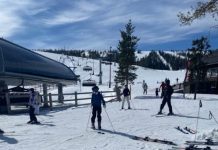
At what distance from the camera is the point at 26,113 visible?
25.8 metres

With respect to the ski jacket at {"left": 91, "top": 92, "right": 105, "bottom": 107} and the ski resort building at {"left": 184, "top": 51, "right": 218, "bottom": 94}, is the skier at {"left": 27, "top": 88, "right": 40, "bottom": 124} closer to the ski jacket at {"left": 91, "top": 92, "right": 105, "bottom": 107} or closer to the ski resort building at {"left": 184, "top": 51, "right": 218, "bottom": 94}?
the ski jacket at {"left": 91, "top": 92, "right": 105, "bottom": 107}

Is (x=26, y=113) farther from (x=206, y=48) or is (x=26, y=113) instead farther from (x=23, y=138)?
(x=206, y=48)

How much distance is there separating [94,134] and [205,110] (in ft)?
39.8

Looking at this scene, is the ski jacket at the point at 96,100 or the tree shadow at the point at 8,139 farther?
the ski jacket at the point at 96,100

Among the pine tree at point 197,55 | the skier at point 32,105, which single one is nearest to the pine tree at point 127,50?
the pine tree at point 197,55

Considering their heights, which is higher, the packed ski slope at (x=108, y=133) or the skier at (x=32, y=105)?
the skier at (x=32, y=105)

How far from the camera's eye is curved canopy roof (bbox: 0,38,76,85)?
31922mm

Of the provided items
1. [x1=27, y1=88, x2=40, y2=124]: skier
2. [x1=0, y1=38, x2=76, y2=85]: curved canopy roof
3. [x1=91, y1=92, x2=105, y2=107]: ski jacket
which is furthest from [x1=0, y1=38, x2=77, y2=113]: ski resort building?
[x1=91, y1=92, x2=105, y2=107]: ski jacket

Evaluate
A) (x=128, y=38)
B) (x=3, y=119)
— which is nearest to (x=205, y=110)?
(x=3, y=119)

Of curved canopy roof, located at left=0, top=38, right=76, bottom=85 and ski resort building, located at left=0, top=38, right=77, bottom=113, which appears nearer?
ski resort building, located at left=0, top=38, right=77, bottom=113

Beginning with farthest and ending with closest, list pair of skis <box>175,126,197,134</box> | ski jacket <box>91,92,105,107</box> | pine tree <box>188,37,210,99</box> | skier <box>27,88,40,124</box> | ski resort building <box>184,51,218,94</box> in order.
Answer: ski resort building <box>184,51,218,94</box>, pine tree <box>188,37,210,99</box>, skier <box>27,88,40,124</box>, ski jacket <box>91,92,105,107</box>, pair of skis <box>175,126,197,134</box>

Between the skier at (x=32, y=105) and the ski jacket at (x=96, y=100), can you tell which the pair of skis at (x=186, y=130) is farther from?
the skier at (x=32, y=105)

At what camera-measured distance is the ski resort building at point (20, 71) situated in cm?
3063

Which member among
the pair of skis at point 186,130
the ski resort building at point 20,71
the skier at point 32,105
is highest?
the ski resort building at point 20,71
